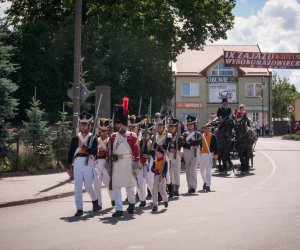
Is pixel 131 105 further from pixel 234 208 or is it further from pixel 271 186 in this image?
pixel 234 208

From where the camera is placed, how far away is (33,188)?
15.9 metres

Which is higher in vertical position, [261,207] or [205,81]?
[205,81]

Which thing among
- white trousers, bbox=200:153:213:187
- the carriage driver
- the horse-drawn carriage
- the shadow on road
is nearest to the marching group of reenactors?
the shadow on road

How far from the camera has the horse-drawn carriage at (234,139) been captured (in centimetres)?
2195

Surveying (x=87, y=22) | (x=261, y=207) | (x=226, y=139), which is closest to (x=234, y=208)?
(x=261, y=207)

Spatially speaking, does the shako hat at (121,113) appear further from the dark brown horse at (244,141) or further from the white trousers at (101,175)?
the dark brown horse at (244,141)

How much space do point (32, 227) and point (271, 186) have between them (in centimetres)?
842

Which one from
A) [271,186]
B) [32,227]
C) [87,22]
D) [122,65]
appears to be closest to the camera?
[32,227]

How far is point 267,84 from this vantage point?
237 feet

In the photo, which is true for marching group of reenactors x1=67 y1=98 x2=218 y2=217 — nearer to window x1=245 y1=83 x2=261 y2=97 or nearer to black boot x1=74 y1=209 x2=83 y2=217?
black boot x1=74 y1=209 x2=83 y2=217

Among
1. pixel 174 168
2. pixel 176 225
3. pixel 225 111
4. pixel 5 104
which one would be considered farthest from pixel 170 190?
pixel 225 111

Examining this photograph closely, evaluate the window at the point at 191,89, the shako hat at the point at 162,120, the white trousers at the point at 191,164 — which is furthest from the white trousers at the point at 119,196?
the window at the point at 191,89

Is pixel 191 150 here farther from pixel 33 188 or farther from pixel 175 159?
pixel 33 188

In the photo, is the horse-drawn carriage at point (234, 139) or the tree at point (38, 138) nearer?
the tree at point (38, 138)
